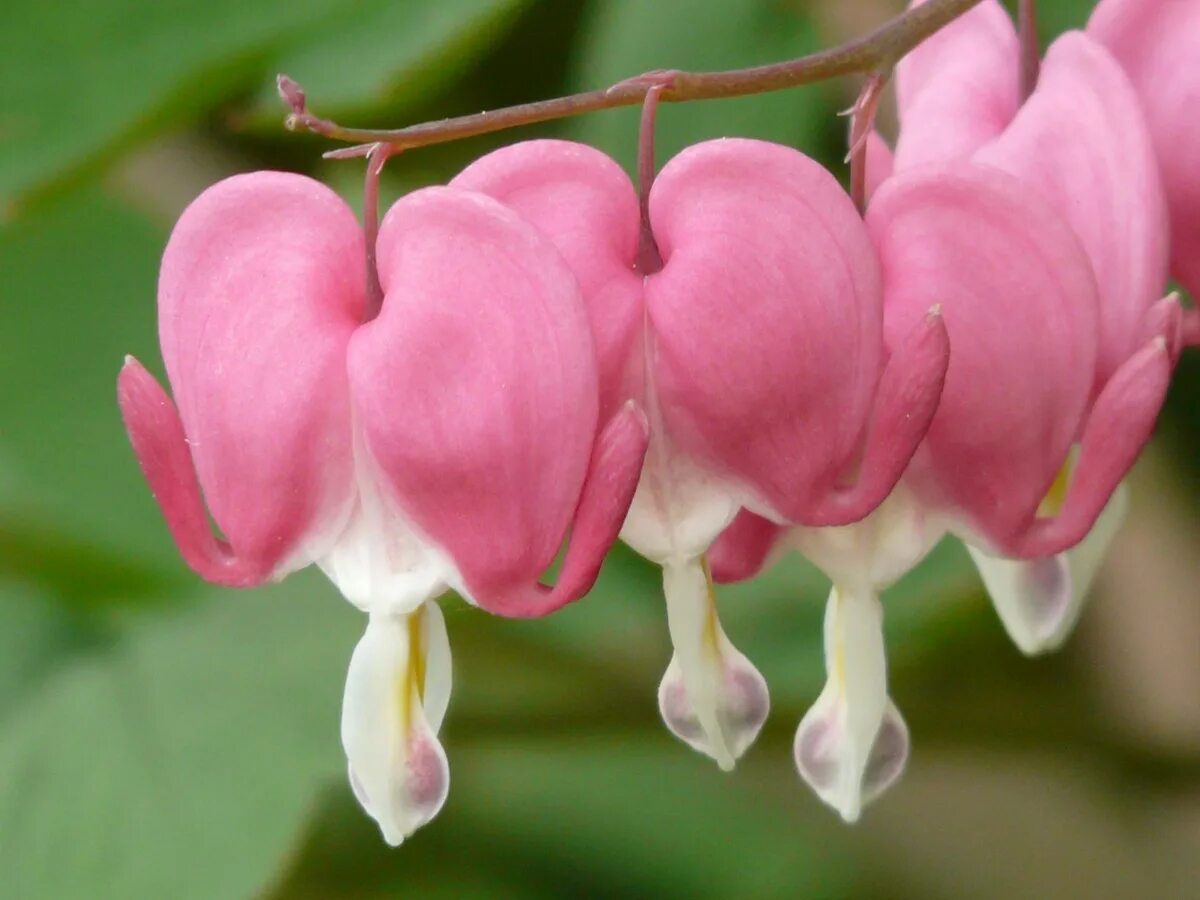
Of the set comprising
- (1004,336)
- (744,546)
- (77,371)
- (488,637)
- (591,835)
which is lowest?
(591,835)

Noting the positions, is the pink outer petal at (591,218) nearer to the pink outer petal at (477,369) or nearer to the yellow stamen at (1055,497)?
the pink outer petal at (477,369)

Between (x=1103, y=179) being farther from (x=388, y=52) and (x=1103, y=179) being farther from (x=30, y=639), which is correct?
(x=30, y=639)

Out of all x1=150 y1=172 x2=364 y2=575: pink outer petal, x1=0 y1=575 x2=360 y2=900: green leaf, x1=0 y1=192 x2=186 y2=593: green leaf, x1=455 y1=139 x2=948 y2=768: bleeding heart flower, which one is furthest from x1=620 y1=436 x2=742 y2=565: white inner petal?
x1=0 y1=192 x2=186 y2=593: green leaf

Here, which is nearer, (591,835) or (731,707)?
(731,707)

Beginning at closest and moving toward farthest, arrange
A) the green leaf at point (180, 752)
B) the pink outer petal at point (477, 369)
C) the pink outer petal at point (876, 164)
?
the pink outer petal at point (477, 369) < the pink outer petal at point (876, 164) < the green leaf at point (180, 752)

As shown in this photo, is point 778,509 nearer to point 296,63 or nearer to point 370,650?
point 370,650

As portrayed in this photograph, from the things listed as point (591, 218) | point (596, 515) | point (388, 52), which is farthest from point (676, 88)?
point (388, 52)

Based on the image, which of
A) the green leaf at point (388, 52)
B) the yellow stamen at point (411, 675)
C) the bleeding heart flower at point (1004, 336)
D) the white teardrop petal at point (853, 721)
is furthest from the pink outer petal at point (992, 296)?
the green leaf at point (388, 52)

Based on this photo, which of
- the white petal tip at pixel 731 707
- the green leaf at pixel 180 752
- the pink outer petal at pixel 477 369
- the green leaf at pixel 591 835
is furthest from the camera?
the green leaf at pixel 591 835
